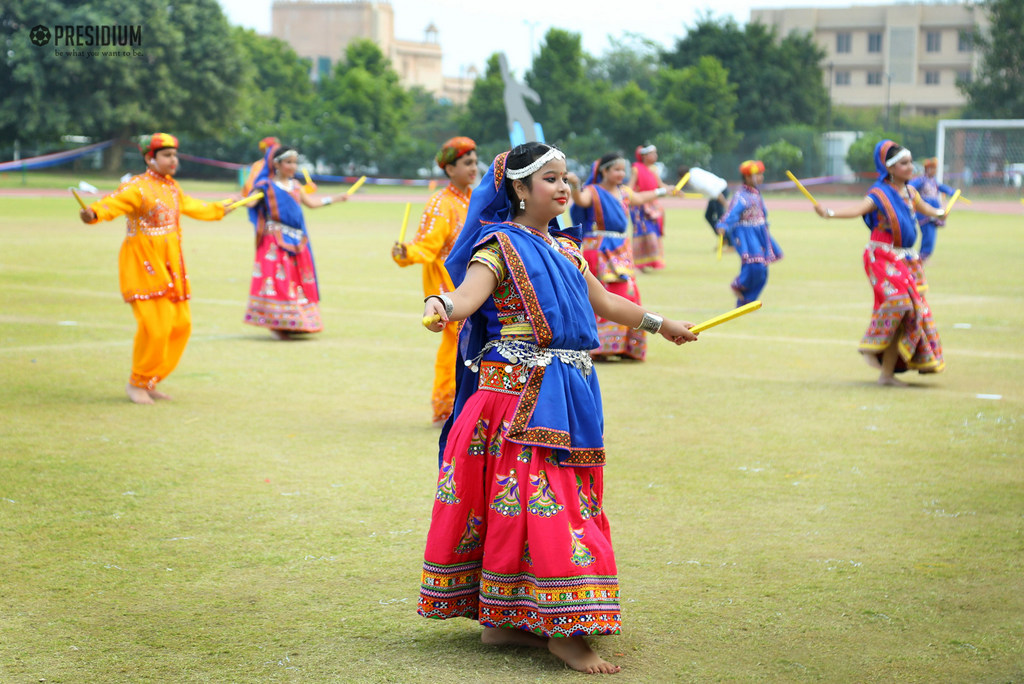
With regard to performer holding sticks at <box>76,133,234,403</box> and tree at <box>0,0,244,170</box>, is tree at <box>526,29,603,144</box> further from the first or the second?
performer holding sticks at <box>76,133,234,403</box>

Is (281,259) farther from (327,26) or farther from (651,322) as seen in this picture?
(327,26)

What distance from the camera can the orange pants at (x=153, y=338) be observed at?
8.37 m

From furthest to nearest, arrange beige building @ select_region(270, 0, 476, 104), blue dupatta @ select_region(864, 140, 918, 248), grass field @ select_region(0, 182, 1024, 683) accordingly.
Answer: beige building @ select_region(270, 0, 476, 104), blue dupatta @ select_region(864, 140, 918, 248), grass field @ select_region(0, 182, 1024, 683)

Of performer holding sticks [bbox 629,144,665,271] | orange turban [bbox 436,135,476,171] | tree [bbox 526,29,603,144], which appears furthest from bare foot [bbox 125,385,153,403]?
tree [bbox 526,29,603,144]

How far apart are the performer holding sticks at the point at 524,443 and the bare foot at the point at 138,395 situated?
470cm

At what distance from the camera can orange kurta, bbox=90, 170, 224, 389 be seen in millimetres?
8375

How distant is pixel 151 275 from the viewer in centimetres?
841

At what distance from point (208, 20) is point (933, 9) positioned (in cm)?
4972

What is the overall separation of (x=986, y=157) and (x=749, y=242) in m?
34.3

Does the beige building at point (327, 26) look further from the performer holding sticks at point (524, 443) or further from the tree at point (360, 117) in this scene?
the performer holding sticks at point (524, 443)

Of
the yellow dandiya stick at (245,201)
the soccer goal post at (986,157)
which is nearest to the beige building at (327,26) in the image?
the soccer goal post at (986,157)

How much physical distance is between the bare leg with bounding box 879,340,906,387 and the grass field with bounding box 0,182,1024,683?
16cm

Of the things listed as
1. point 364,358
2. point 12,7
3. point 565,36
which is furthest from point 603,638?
point 565,36

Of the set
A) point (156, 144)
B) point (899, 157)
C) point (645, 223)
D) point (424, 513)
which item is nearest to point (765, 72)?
point (645, 223)
